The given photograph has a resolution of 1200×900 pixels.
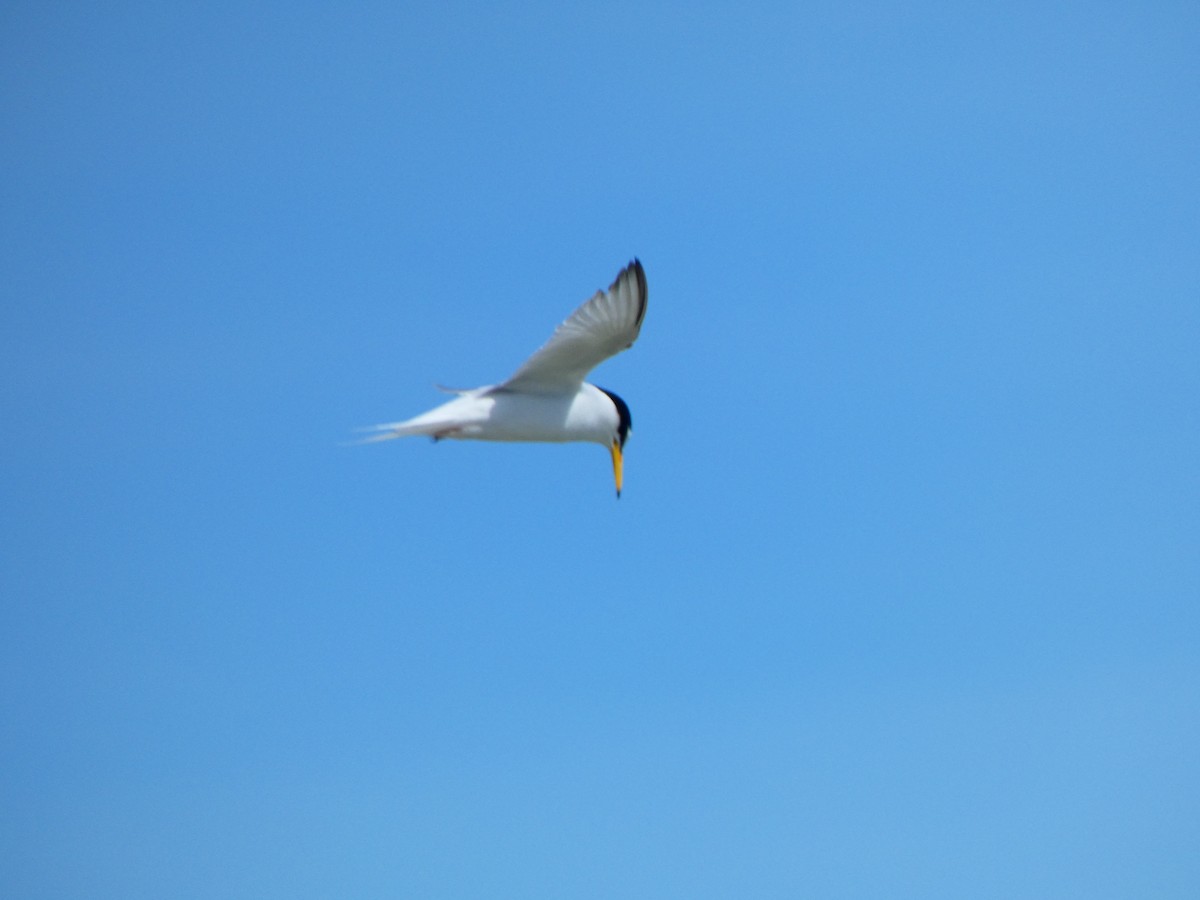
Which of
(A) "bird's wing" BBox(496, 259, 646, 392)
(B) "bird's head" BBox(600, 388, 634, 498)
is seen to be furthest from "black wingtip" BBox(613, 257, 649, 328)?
(B) "bird's head" BBox(600, 388, 634, 498)

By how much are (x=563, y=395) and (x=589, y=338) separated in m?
1.06

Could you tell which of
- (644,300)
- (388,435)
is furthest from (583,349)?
(388,435)

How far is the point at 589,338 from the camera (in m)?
12.0

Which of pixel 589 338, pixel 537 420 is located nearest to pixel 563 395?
pixel 537 420

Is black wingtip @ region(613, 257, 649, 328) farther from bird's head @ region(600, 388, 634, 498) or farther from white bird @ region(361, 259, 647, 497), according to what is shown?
bird's head @ region(600, 388, 634, 498)

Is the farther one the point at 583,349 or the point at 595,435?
the point at 595,435

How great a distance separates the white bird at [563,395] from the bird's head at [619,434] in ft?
0.04

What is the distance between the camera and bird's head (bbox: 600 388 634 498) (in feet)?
44.5

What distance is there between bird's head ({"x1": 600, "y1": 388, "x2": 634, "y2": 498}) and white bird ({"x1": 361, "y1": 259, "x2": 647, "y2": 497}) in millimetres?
12

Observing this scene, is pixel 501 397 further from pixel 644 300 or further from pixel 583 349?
pixel 644 300

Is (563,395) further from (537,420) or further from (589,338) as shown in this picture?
(589,338)

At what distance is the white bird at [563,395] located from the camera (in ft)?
38.0

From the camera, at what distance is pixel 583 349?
12.2 m

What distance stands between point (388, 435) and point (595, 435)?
230 centimetres
